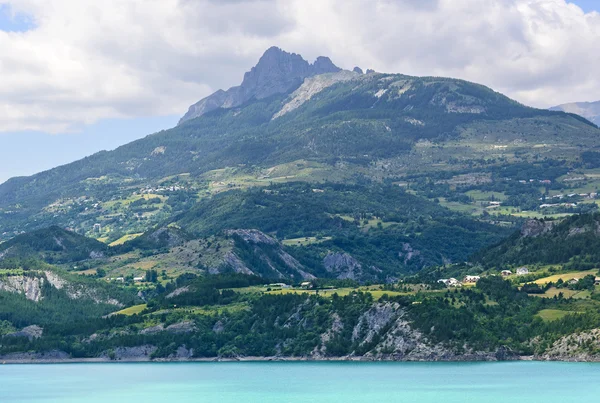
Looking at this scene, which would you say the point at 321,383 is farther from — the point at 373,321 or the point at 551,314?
the point at 551,314

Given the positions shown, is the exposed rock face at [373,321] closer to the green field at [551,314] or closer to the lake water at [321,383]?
the lake water at [321,383]

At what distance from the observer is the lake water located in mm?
143000

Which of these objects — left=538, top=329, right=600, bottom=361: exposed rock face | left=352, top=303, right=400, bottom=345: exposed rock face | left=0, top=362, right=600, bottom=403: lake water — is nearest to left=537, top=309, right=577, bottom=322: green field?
left=538, top=329, right=600, bottom=361: exposed rock face

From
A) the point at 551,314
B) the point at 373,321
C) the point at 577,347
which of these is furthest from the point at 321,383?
the point at 551,314

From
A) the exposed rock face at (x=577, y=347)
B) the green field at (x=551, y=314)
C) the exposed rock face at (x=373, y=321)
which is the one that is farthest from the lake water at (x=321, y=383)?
the green field at (x=551, y=314)

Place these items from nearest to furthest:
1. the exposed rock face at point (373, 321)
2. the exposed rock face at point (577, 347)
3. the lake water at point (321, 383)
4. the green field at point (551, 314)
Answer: the lake water at point (321, 383)
the exposed rock face at point (577, 347)
the green field at point (551, 314)
the exposed rock face at point (373, 321)

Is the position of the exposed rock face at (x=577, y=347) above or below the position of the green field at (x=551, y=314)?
below

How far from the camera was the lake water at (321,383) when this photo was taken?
143 m

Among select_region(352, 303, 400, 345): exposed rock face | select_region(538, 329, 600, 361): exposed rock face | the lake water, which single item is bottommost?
the lake water

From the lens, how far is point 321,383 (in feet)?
530

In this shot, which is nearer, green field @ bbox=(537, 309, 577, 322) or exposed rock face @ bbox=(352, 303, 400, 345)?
green field @ bbox=(537, 309, 577, 322)

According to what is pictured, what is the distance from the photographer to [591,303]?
608 ft

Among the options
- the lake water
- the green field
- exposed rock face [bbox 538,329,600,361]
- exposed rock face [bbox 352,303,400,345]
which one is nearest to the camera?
the lake water

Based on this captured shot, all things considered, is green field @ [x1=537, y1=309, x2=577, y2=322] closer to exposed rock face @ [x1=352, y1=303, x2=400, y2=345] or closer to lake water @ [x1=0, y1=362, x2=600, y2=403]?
lake water @ [x1=0, y1=362, x2=600, y2=403]
